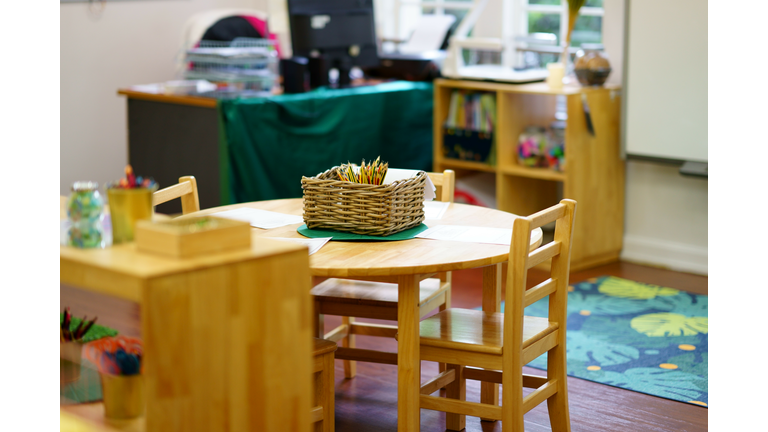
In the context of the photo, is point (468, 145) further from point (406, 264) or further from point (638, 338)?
point (406, 264)

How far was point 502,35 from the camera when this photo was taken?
16.0ft

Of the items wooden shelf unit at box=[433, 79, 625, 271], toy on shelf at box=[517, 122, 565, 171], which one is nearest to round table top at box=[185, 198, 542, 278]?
wooden shelf unit at box=[433, 79, 625, 271]

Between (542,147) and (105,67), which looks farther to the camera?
(105,67)

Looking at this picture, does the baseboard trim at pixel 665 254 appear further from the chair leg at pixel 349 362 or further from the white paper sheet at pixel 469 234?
the white paper sheet at pixel 469 234

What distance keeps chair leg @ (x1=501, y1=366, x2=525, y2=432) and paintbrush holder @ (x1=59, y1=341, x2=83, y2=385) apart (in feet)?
3.28

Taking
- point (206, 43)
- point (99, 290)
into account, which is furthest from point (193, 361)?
point (206, 43)

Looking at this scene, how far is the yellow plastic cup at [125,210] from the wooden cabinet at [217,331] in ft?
0.09

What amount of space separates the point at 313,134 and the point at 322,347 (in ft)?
7.10

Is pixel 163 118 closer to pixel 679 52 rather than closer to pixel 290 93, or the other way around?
pixel 290 93

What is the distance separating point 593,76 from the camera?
4.09 meters

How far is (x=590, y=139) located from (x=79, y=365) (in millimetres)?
A: 3085

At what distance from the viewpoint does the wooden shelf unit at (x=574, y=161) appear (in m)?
4.06

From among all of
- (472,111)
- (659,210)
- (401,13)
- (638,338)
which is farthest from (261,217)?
(401,13)

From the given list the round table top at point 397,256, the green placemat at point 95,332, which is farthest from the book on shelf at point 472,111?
the green placemat at point 95,332
